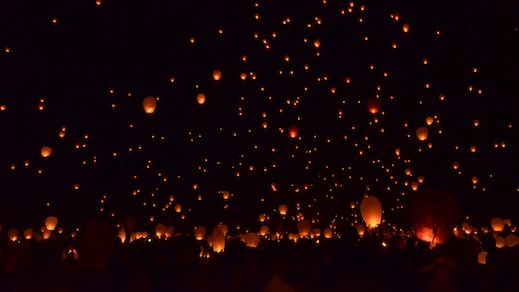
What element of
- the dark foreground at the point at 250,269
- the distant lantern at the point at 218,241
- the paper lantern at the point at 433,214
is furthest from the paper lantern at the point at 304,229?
the paper lantern at the point at 433,214

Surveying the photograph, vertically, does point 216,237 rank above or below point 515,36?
below

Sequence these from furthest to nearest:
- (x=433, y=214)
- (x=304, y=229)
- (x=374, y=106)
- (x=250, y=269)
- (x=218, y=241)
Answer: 1. (x=304, y=229)
2. (x=374, y=106)
3. (x=218, y=241)
4. (x=433, y=214)
5. (x=250, y=269)

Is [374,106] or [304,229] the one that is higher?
[374,106]

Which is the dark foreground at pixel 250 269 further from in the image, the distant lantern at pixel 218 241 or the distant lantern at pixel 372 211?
the distant lantern at pixel 372 211

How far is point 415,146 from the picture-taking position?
13023 millimetres

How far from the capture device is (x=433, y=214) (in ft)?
14.8

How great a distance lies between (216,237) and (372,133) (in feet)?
23.4

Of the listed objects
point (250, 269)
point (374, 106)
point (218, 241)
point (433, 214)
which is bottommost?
point (250, 269)

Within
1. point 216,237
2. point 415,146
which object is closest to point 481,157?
point 415,146

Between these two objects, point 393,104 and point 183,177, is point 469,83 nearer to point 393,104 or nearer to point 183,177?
point 393,104

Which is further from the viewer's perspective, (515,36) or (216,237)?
(515,36)

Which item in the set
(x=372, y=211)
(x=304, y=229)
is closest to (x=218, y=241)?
(x=372, y=211)

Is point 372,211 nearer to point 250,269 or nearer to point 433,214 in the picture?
point 433,214

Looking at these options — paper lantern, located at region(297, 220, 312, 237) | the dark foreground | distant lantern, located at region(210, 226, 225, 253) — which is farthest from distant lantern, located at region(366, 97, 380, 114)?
the dark foreground
